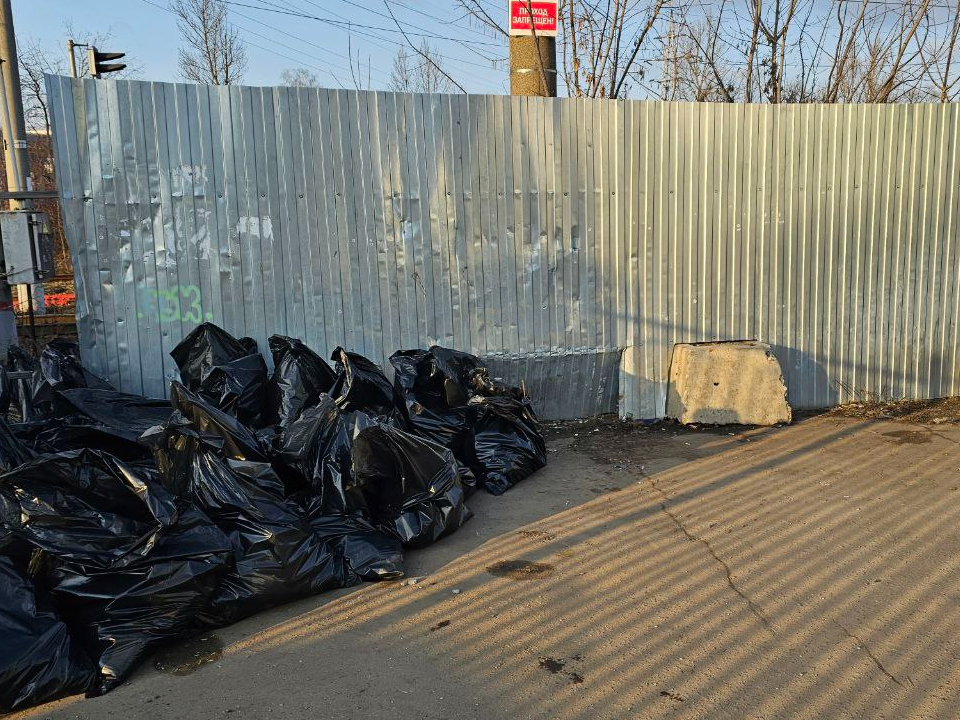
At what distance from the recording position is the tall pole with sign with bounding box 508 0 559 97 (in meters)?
7.23

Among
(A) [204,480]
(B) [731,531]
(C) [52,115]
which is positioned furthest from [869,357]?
(C) [52,115]

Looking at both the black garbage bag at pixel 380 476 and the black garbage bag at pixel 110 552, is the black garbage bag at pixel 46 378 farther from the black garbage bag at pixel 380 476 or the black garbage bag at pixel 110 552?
the black garbage bag at pixel 110 552

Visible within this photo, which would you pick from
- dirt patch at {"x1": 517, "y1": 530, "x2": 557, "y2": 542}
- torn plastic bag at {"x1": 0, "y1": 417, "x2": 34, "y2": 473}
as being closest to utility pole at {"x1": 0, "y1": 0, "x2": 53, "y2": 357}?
torn plastic bag at {"x1": 0, "y1": 417, "x2": 34, "y2": 473}

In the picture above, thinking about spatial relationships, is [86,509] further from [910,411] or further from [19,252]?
[910,411]

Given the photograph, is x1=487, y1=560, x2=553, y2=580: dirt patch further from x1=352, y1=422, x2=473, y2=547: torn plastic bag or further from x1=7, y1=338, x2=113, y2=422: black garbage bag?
x1=7, y1=338, x2=113, y2=422: black garbage bag

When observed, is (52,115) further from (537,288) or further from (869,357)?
(869,357)

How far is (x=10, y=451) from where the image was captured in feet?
12.1

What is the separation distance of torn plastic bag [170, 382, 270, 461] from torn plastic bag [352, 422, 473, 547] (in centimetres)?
59

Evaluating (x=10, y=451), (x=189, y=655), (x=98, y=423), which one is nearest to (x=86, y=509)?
(x=189, y=655)

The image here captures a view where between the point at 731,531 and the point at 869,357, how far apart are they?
374 centimetres

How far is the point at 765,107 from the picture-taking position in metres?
6.67

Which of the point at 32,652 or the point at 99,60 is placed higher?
the point at 99,60

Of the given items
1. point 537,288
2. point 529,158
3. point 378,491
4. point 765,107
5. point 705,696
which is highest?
point 765,107

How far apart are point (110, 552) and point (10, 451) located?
3.41 ft
